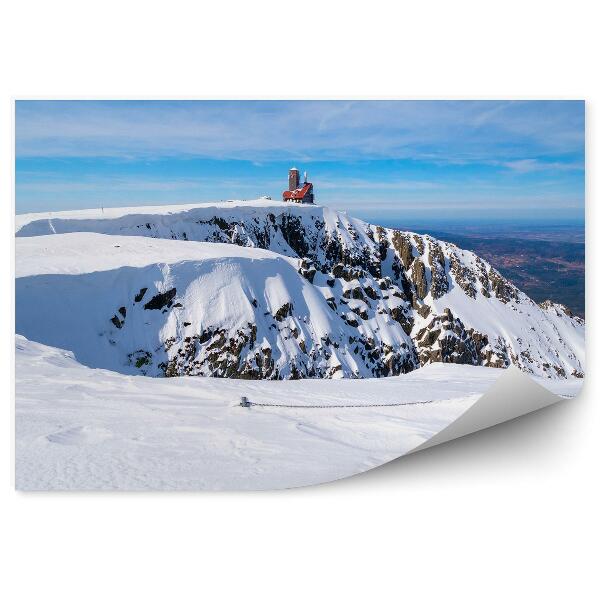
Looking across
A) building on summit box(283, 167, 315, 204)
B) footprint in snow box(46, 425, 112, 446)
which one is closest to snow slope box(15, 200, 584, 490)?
footprint in snow box(46, 425, 112, 446)

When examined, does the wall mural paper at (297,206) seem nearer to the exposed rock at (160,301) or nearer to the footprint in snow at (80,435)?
the footprint in snow at (80,435)

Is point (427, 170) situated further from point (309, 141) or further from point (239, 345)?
point (239, 345)

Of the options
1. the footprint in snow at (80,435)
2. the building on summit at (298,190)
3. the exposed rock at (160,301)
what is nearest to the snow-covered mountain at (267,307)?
the exposed rock at (160,301)

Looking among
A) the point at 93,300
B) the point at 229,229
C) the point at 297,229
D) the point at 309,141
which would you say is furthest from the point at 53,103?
the point at 229,229

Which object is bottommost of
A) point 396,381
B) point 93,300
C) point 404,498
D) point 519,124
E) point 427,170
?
point 404,498

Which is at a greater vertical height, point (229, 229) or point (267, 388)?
point (229, 229)

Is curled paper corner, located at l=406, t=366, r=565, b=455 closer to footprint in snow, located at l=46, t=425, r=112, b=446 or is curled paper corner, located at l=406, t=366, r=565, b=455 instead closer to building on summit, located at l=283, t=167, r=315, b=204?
building on summit, located at l=283, t=167, r=315, b=204

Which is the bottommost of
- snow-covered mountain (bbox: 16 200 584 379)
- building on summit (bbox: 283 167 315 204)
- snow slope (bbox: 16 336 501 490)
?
snow slope (bbox: 16 336 501 490)
